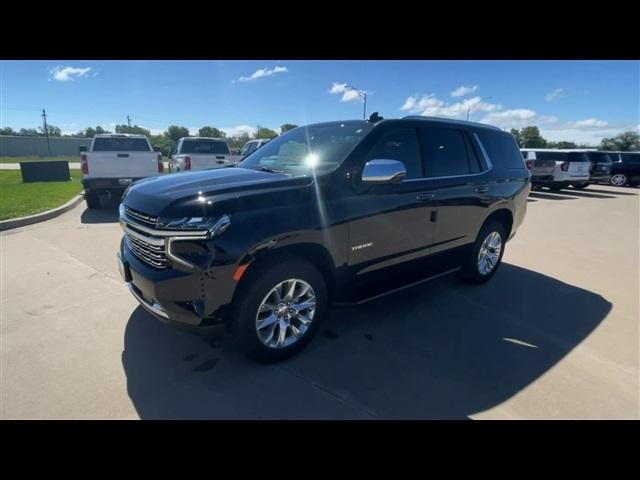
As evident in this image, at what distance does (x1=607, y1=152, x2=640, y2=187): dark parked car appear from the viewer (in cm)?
2150

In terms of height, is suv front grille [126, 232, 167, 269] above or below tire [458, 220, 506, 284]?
above

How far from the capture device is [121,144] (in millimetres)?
10250

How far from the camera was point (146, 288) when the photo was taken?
2.59m

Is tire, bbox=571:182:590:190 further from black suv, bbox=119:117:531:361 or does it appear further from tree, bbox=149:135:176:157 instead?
tree, bbox=149:135:176:157

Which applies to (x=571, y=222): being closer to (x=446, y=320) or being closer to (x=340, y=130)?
(x=446, y=320)

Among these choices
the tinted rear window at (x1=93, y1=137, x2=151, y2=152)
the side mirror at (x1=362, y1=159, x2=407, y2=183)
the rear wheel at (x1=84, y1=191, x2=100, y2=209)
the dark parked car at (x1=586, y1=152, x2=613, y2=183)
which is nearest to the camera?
the side mirror at (x1=362, y1=159, x2=407, y2=183)

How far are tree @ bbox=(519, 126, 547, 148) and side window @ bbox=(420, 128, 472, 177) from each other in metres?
83.2

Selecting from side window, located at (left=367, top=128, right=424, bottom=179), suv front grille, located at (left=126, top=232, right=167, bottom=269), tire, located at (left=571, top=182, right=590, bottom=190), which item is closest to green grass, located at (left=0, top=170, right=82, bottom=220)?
suv front grille, located at (left=126, top=232, right=167, bottom=269)

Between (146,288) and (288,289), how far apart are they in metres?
1.07

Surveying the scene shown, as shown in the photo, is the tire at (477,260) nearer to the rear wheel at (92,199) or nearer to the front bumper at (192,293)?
the front bumper at (192,293)

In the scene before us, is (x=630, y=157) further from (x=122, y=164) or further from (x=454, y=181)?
(x=122, y=164)

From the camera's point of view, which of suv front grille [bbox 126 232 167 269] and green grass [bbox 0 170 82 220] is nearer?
suv front grille [bbox 126 232 167 269]

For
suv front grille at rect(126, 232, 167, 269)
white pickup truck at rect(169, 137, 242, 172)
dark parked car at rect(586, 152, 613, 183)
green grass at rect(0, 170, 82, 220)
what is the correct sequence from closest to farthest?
1. suv front grille at rect(126, 232, 167, 269)
2. green grass at rect(0, 170, 82, 220)
3. white pickup truck at rect(169, 137, 242, 172)
4. dark parked car at rect(586, 152, 613, 183)
